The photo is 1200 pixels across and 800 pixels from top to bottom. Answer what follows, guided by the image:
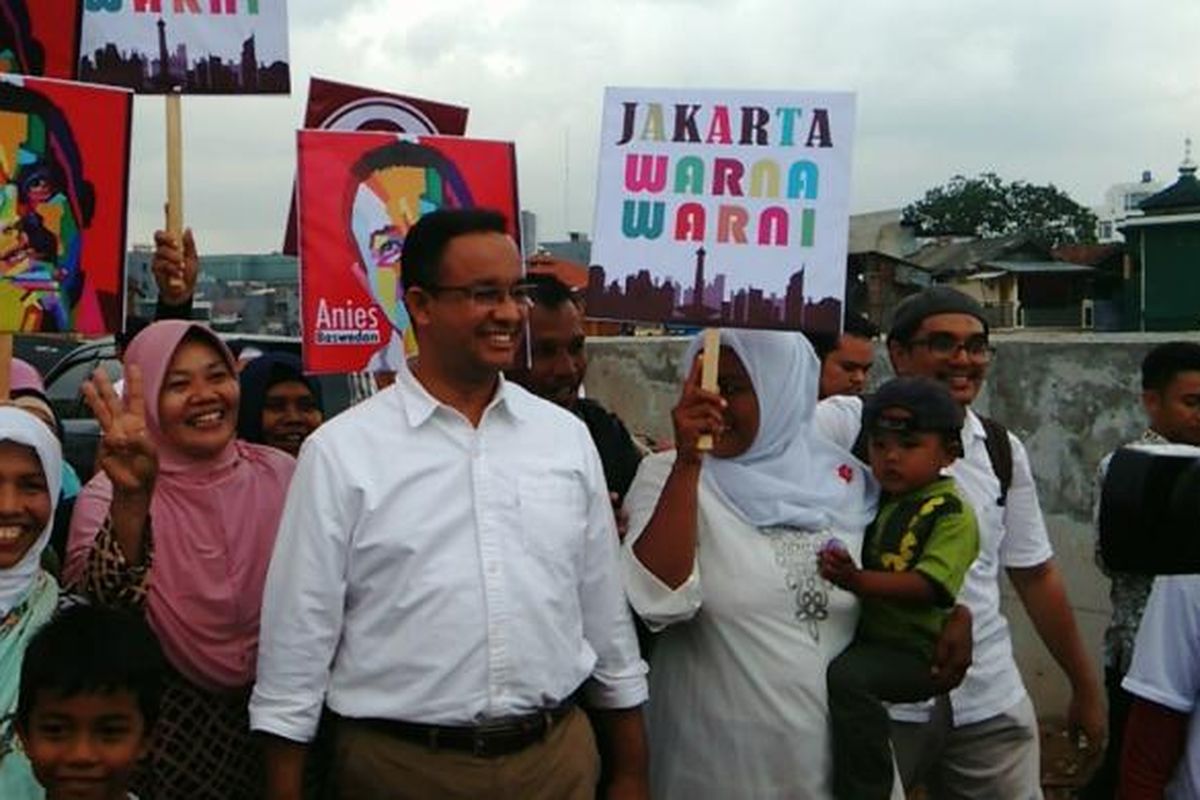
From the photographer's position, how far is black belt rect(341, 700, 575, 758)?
253 cm

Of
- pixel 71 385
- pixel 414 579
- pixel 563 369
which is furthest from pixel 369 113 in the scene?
pixel 71 385

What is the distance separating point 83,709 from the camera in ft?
8.00

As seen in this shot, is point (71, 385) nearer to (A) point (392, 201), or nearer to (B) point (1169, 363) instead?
(A) point (392, 201)

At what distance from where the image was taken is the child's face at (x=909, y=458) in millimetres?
3172

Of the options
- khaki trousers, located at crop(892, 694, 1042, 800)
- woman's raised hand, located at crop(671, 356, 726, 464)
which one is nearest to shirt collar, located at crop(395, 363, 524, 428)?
woman's raised hand, located at crop(671, 356, 726, 464)

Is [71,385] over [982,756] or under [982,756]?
over

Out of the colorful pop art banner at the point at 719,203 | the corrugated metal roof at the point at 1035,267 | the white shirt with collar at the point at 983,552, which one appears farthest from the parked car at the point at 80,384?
the corrugated metal roof at the point at 1035,267

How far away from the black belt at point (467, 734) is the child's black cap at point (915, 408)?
1.12 m

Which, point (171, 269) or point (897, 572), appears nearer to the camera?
point (897, 572)

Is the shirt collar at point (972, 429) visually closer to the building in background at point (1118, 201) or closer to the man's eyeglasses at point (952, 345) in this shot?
the man's eyeglasses at point (952, 345)

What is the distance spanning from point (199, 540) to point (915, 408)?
5.09 ft

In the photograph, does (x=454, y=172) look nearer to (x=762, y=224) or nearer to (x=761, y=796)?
(x=762, y=224)

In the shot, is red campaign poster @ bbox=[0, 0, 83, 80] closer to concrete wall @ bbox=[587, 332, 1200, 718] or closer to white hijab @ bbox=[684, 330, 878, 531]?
white hijab @ bbox=[684, 330, 878, 531]

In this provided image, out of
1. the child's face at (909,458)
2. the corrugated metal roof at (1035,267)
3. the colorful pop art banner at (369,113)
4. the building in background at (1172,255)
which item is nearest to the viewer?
the child's face at (909,458)
